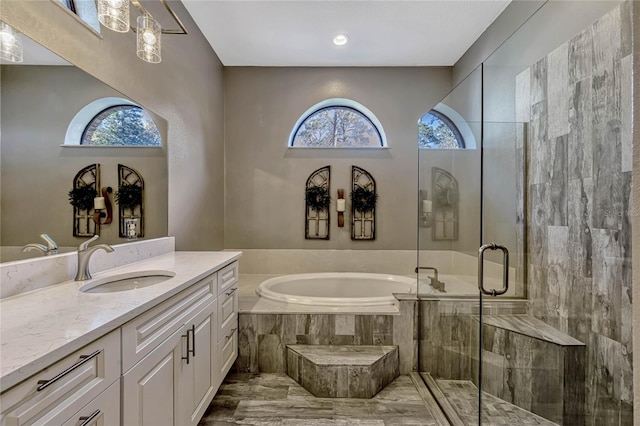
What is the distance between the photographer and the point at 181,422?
130cm

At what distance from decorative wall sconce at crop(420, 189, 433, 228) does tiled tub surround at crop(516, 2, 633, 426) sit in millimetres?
740

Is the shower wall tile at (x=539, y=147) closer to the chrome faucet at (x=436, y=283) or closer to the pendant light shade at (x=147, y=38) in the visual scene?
the chrome faucet at (x=436, y=283)

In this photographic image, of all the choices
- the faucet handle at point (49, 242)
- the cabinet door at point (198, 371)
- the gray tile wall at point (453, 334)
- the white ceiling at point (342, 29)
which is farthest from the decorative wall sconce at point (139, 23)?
the gray tile wall at point (453, 334)

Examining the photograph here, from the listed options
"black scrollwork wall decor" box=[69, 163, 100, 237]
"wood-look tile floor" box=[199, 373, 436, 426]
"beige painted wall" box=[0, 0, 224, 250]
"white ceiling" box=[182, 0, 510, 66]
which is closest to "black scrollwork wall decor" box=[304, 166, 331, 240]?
"beige painted wall" box=[0, 0, 224, 250]

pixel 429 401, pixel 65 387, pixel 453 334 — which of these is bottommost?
pixel 429 401

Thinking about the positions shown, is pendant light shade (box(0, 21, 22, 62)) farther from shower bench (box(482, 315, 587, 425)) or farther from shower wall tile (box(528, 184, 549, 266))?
shower wall tile (box(528, 184, 549, 266))

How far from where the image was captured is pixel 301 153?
3.38 meters

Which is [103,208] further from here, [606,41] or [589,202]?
[606,41]

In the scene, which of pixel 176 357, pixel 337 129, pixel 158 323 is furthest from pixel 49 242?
pixel 337 129

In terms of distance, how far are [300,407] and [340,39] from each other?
3052 millimetres

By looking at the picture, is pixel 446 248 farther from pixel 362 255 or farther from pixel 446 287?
pixel 362 255

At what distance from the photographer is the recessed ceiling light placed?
8.95 feet

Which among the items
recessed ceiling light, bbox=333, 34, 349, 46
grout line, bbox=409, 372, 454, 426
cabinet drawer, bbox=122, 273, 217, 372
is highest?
recessed ceiling light, bbox=333, 34, 349, 46

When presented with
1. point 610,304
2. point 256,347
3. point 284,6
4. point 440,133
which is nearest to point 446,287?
point 610,304
